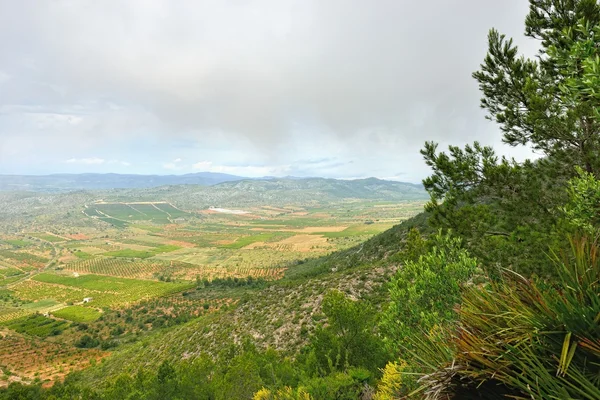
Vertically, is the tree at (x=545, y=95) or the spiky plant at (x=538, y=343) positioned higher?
the tree at (x=545, y=95)

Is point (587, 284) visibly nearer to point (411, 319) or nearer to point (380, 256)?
point (411, 319)

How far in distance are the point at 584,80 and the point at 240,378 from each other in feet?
Result: 54.9

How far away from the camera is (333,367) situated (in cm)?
1523

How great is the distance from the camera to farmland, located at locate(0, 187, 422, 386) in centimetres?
5209

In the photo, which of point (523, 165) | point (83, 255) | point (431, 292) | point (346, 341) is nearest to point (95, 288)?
point (83, 255)

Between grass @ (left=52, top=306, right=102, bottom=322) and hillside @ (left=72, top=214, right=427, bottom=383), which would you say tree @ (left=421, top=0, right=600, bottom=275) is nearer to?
hillside @ (left=72, top=214, right=427, bottom=383)

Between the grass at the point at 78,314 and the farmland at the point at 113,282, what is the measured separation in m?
0.25

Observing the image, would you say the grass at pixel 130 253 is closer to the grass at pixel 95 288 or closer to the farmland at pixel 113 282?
the farmland at pixel 113 282

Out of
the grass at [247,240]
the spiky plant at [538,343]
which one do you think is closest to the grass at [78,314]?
the spiky plant at [538,343]

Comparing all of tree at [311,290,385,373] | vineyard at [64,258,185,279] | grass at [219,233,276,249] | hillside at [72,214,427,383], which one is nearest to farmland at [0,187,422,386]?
vineyard at [64,258,185,279]

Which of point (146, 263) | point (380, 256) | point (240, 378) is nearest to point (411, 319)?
point (240, 378)

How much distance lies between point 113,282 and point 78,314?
31290mm

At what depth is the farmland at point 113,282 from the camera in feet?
171

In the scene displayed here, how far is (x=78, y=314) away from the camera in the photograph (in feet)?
228
